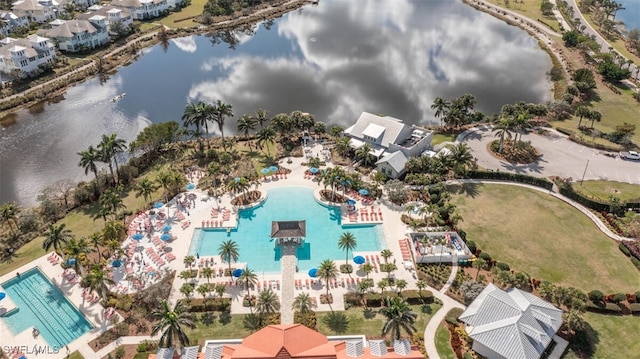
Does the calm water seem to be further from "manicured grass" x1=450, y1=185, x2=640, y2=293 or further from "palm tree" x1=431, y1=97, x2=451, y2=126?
"manicured grass" x1=450, y1=185, x2=640, y2=293

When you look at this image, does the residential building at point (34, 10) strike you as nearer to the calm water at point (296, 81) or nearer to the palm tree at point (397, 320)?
the calm water at point (296, 81)

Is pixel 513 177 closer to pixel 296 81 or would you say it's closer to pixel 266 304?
pixel 266 304

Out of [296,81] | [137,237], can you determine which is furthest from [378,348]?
[296,81]

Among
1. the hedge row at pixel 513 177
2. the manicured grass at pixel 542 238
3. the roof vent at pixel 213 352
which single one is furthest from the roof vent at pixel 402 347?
the hedge row at pixel 513 177

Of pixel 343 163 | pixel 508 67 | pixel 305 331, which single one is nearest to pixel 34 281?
pixel 305 331

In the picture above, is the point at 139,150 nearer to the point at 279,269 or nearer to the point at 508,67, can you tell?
the point at 279,269
